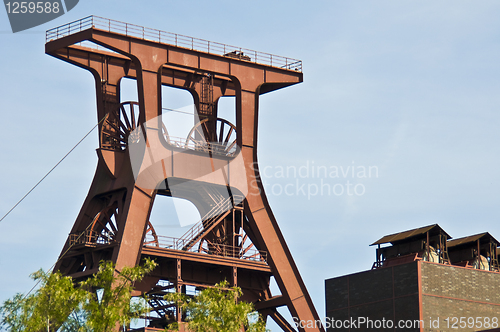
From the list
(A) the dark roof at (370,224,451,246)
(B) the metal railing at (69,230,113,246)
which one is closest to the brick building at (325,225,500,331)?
(A) the dark roof at (370,224,451,246)

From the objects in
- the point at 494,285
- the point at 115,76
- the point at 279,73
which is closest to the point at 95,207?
the point at 115,76

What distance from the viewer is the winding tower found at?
43844 millimetres

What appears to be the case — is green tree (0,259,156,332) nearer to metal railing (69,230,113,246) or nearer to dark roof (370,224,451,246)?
metal railing (69,230,113,246)

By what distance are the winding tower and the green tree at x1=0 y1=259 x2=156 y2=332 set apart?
12.3 m

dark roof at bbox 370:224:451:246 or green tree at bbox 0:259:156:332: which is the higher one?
dark roof at bbox 370:224:451:246

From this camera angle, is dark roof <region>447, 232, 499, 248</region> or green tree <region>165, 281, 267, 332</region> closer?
green tree <region>165, 281, 267, 332</region>

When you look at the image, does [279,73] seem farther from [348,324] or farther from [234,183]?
[348,324]

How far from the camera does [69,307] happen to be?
2903 cm

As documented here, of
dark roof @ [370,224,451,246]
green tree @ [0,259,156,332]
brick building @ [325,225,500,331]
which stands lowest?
green tree @ [0,259,156,332]

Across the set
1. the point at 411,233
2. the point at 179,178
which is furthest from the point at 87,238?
the point at 411,233

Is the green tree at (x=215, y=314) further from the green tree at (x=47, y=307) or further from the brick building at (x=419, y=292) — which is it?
the brick building at (x=419, y=292)

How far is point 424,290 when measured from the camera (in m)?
48.6

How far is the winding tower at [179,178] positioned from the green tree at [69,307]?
12.3 m

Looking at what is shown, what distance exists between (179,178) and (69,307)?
55.1 ft
